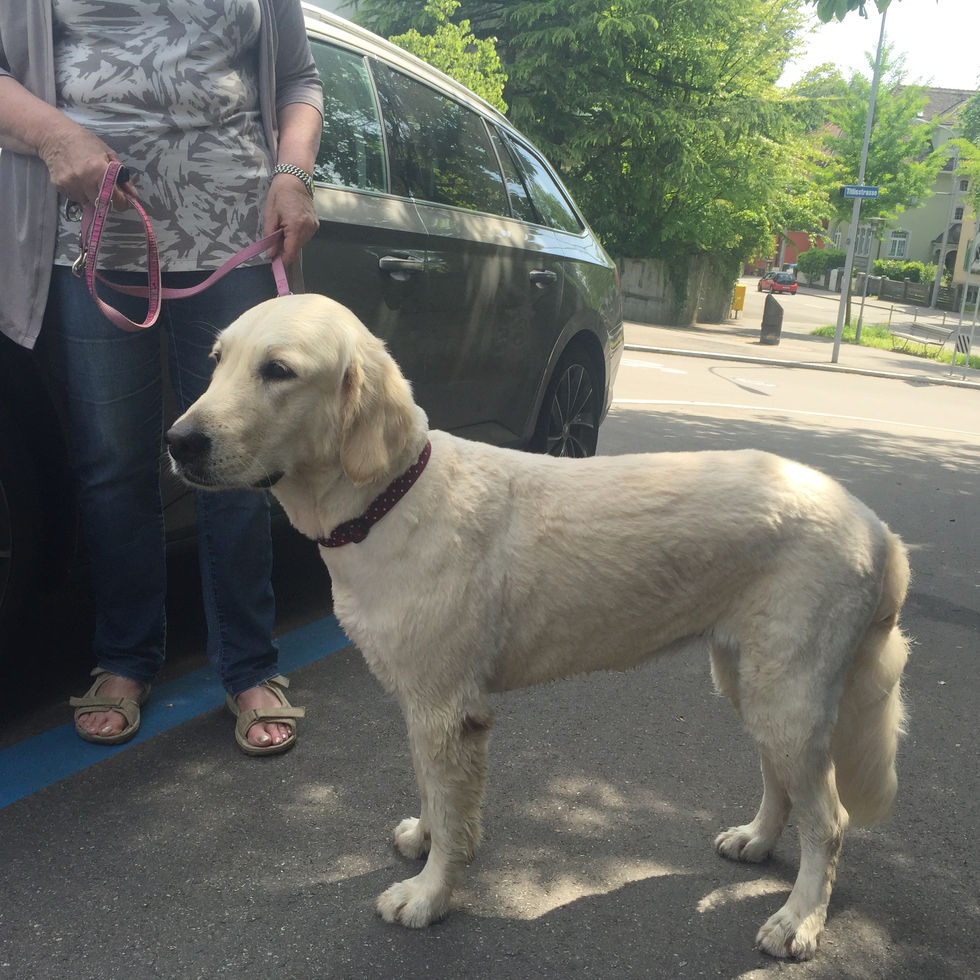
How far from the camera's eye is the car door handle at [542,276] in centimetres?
475

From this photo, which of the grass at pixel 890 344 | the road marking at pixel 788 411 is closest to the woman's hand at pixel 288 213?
the road marking at pixel 788 411

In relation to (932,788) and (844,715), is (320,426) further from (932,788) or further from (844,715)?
(932,788)

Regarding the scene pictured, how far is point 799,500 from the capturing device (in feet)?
7.45

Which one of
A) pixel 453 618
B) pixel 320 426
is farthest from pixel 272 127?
pixel 453 618

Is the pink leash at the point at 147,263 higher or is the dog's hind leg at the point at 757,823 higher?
the pink leash at the point at 147,263

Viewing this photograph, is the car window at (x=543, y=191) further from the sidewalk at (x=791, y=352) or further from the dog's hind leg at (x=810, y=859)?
the sidewalk at (x=791, y=352)

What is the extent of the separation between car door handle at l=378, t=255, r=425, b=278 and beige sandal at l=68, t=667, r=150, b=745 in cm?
176

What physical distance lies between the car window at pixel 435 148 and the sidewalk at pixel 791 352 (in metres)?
15.0

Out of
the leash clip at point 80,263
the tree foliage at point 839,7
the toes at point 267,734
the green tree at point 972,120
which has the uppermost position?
the green tree at point 972,120

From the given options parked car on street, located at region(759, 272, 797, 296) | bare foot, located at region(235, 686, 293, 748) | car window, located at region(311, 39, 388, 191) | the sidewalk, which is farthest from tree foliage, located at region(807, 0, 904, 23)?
parked car on street, located at region(759, 272, 797, 296)

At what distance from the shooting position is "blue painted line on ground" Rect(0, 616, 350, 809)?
2.69 metres

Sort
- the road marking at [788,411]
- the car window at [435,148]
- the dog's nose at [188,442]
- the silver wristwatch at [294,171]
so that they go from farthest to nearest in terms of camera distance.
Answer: the road marking at [788,411]
the car window at [435,148]
the silver wristwatch at [294,171]
the dog's nose at [188,442]

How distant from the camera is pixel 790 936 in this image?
2262 mm

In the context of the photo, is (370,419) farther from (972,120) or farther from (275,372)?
(972,120)
